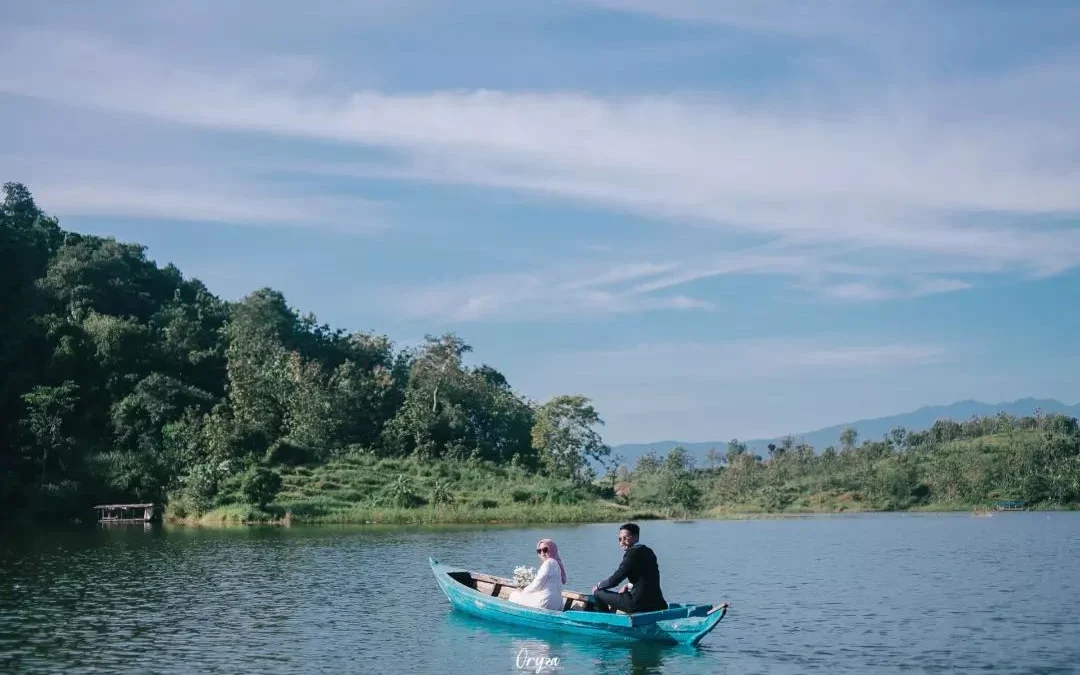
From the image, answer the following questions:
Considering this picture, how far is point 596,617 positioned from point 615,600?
515 mm

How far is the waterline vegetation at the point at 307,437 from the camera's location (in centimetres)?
6372

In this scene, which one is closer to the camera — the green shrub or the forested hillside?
the green shrub

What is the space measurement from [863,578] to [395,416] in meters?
51.9

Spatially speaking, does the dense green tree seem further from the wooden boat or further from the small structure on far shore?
the wooden boat

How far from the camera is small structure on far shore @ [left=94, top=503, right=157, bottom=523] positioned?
61.5 m

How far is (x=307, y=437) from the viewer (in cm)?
7188

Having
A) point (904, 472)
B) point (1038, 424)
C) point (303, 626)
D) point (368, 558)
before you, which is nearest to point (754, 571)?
point (368, 558)

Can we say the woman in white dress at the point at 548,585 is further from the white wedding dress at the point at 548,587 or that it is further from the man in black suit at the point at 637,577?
the man in black suit at the point at 637,577

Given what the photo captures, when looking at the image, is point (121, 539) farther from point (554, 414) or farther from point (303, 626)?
point (554, 414)

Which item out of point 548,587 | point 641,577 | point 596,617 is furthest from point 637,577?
point 548,587

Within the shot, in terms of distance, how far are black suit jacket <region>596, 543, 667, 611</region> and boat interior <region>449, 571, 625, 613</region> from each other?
0.81m

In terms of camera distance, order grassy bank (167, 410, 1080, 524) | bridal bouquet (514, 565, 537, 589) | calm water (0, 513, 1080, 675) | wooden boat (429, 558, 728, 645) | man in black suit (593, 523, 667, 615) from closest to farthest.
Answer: calm water (0, 513, 1080, 675) < wooden boat (429, 558, 728, 645) < man in black suit (593, 523, 667, 615) < bridal bouquet (514, 565, 537, 589) < grassy bank (167, 410, 1080, 524)

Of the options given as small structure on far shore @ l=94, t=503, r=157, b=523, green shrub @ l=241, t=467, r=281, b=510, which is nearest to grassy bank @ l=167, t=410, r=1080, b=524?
green shrub @ l=241, t=467, r=281, b=510

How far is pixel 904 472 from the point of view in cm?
8994
